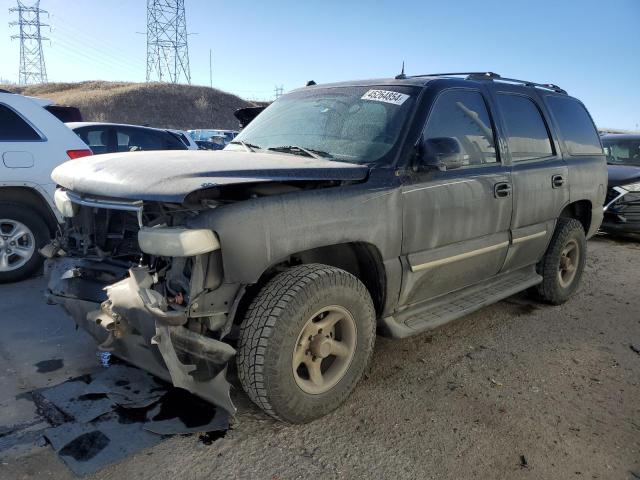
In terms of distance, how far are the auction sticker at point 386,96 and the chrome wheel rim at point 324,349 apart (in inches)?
58.3

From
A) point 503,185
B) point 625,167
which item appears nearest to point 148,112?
point 625,167

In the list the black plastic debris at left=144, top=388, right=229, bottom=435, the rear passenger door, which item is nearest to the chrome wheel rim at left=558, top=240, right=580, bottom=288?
the rear passenger door

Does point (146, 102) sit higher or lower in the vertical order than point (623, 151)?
higher

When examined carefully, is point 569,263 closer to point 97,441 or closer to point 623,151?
point 97,441

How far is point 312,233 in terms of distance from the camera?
103 inches

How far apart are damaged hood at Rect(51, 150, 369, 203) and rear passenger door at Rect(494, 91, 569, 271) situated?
1.67 m

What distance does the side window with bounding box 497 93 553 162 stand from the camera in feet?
13.1

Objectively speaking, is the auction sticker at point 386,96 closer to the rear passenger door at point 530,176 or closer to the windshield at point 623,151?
the rear passenger door at point 530,176

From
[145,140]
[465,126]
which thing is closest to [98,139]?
[145,140]

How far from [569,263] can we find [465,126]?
2211 mm

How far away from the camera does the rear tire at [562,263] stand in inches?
183

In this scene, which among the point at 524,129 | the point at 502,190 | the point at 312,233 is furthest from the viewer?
the point at 524,129

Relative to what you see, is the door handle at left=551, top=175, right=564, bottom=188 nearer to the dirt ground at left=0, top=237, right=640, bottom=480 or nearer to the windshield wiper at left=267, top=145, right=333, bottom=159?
the dirt ground at left=0, top=237, right=640, bottom=480

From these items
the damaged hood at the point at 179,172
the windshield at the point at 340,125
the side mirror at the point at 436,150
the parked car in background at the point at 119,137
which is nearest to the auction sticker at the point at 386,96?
the windshield at the point at 340,125
